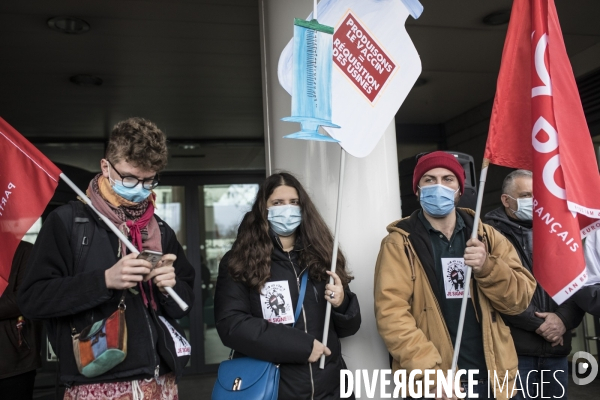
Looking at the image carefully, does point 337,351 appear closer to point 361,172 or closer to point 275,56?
point 361,172

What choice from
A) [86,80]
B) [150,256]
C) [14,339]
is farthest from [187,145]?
[150,256]

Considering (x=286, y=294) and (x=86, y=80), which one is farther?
(x=86, y=80)

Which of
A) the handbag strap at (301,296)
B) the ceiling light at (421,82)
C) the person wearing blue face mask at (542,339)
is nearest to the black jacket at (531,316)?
the person wearing blue face mask at (542,339)

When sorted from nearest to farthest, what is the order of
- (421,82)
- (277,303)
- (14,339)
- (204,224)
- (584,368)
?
(277,303) → (14,339) → (584,368) → (421,82) → (204,224)

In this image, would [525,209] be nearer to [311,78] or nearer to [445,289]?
[445,289]

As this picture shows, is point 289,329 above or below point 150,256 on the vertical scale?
below

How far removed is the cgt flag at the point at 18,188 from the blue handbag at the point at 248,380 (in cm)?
100

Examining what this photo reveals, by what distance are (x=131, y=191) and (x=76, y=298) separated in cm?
46

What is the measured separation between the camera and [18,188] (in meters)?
2.41

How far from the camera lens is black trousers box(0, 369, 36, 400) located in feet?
11.9

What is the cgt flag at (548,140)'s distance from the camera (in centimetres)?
238

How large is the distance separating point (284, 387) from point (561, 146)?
1.56 meters

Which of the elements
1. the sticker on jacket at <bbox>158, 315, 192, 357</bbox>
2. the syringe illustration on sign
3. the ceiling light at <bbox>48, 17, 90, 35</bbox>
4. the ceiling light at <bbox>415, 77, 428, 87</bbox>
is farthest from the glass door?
the syringe illustration on sign

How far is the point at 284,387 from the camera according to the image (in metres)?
2.56
